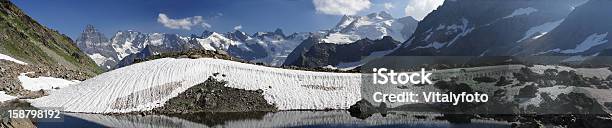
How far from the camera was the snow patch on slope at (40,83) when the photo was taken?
90.5 m

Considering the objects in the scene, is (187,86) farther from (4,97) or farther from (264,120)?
(4,97)

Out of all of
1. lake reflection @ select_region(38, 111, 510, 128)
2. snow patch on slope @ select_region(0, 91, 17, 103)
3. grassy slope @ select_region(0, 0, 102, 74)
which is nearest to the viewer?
lake reflection @ select_region(38, 111, 510, 128)

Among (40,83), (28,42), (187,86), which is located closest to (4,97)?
(40,83)

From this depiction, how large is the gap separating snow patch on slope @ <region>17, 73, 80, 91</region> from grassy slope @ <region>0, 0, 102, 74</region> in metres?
26.3

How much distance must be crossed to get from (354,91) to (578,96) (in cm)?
2879

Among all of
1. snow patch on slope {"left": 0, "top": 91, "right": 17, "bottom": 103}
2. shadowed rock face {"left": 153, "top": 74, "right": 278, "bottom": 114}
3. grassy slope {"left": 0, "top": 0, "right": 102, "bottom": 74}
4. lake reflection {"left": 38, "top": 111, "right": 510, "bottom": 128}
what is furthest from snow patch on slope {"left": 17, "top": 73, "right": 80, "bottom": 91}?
shadowed rock face {"left": 153, "top": 74, "right": 278, "bottom": 114}

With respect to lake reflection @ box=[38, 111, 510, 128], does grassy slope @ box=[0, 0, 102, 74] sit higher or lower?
higher

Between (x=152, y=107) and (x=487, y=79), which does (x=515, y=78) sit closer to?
(x=487, y=79)

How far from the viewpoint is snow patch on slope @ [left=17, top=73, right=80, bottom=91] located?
297 ft

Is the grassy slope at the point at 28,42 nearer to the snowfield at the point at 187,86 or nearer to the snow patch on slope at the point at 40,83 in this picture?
the snow patch on slope at the point at 40,83

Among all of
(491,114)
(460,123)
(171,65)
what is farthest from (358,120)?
(171,65)

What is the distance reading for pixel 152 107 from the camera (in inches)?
2908

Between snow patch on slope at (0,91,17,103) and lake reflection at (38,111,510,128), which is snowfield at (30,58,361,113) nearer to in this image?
snow patch on slope at (0,91,17,103)

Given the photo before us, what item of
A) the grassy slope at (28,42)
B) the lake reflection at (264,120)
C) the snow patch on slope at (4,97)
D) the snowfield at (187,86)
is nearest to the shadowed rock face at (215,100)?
the snowfield at (187,86)
